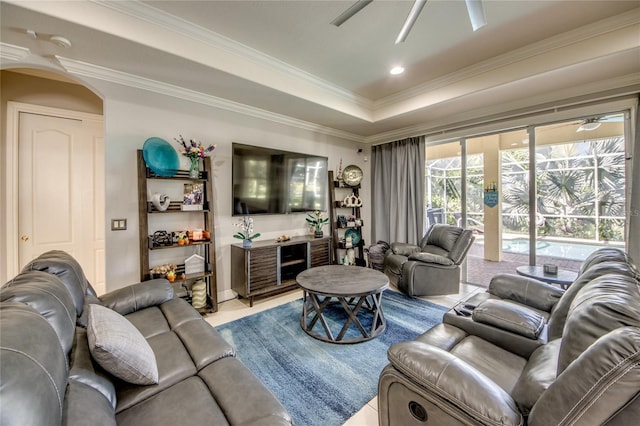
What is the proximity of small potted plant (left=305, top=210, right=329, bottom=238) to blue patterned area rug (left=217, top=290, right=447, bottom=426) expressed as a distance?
141 centimetres

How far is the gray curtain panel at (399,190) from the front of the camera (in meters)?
4.48

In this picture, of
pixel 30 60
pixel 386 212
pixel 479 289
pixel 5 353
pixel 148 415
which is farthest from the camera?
pixel 386 212

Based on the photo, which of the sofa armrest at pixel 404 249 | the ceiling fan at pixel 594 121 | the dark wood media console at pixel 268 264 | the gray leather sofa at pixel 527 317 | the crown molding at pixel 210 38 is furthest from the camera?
the sofa armrest at pixel 404 249

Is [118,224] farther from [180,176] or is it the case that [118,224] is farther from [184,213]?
[180,176]

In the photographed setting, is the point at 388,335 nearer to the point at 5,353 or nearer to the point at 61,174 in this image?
the point at 5,353

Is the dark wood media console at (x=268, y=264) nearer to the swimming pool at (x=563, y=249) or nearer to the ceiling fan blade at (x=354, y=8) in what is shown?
the ceiling fan blade at (x=354, y=8)

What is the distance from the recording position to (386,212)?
505cm

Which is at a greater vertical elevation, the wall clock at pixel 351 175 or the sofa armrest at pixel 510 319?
the wall clock at pixel 351 175

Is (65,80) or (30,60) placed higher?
(65,80)

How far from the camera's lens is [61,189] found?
3.06 metres

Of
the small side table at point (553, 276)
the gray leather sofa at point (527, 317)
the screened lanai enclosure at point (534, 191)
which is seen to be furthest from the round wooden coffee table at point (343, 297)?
the screened lanai enclosure at point (534, 191)

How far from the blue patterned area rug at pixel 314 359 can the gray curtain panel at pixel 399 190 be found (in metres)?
1.74

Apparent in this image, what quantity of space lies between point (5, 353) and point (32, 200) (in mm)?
3407

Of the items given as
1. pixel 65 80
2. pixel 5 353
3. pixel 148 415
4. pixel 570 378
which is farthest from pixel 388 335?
pixel 65 80
